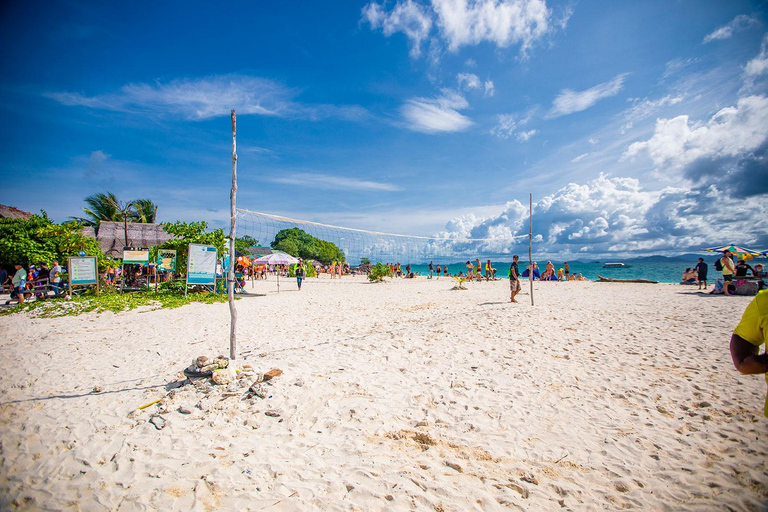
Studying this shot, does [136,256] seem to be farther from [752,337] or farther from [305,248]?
[305,248]

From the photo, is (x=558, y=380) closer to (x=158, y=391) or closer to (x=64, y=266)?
(x=158, y=391)

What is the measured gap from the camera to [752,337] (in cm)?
172

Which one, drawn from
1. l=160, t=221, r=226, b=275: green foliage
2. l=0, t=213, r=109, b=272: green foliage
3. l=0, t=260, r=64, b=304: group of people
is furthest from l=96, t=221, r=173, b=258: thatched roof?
l=160, t=221, r=226, b=275: green foliage

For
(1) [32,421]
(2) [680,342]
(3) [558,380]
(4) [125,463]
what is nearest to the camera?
(4) [125,463]

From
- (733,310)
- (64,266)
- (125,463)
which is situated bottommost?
(125,463)

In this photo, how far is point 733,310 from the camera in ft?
29.5

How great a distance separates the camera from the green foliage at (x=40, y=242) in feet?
39.3

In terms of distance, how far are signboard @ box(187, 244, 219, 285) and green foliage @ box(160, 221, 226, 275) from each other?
418 millimetres

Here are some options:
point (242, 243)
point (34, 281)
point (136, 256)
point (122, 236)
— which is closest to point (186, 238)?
point (136, 256)

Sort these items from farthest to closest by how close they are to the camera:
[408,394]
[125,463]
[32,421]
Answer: [408,394], [32,421], [125,463]

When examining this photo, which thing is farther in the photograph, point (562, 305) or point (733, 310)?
point (562, 305)

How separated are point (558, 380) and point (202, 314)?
935cm

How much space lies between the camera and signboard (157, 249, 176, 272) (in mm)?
12055

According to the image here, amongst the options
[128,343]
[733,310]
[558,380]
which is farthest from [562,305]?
[128,343]
